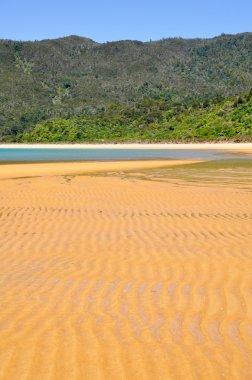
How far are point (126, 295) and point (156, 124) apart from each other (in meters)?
100

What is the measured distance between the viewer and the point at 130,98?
145125 millimetres

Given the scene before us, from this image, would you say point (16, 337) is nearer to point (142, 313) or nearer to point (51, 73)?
point (142, 313)

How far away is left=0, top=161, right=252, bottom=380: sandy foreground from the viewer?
→ 4.53m

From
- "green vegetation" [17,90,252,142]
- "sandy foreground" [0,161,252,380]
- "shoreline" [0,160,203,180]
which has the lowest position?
"green vegetation" [17,90,252,142]

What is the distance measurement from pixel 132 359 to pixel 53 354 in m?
0.70

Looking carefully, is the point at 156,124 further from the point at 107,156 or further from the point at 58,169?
the point at 58,169

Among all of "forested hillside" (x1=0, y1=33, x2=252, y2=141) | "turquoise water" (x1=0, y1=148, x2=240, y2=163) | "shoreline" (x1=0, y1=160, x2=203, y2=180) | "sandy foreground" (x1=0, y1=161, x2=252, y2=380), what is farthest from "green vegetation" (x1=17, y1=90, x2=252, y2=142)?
"sandy foreground" (x1=0, y1=161, x2=252, y2=380)

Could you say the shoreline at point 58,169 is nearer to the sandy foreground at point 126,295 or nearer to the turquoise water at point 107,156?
the turquoise water at point 107,156

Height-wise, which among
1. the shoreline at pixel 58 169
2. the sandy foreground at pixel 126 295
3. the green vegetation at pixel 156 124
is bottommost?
the green vegetation at pixel 156 124

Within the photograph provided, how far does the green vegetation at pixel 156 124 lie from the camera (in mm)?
88625

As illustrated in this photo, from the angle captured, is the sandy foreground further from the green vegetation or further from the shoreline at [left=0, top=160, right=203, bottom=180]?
the green vegetation

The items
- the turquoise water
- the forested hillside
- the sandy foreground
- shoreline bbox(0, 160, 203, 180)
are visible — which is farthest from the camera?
the forested hillside

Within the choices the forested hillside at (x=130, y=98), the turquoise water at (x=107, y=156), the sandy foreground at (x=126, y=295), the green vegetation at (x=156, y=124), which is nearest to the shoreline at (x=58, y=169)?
the turquoise water at (x=107, y=156)

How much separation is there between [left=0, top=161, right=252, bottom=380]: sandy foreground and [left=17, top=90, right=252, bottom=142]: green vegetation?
7000 centimetres
